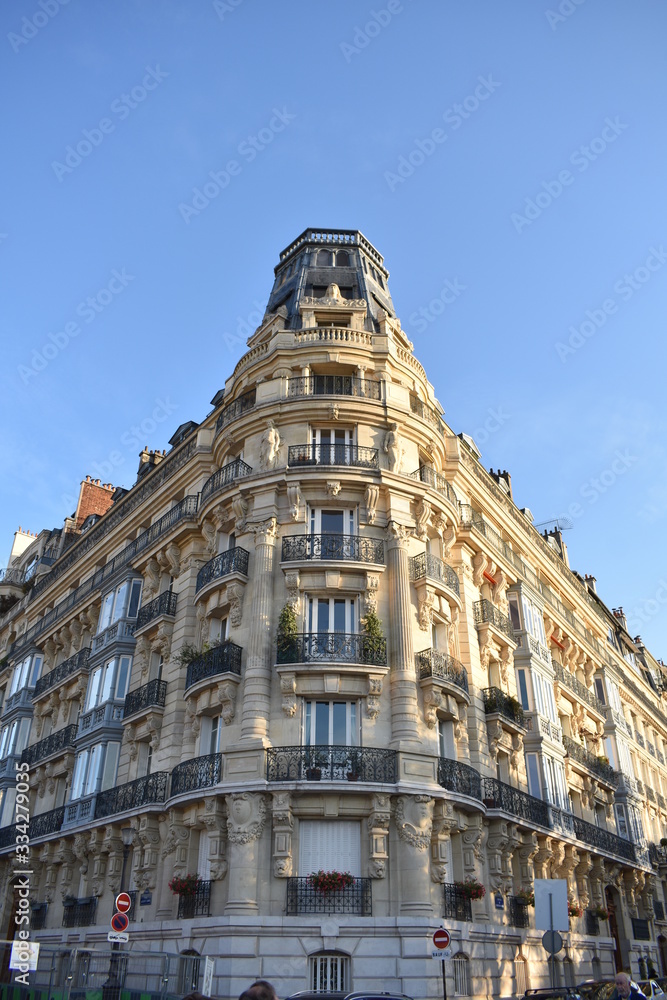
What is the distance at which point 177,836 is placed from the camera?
66.5 ft

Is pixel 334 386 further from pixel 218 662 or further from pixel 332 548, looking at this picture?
pixel 218 662

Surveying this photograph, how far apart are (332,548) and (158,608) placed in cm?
742

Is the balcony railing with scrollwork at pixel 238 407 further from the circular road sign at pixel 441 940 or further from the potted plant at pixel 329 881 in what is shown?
the circular road sign at pixel 441 940

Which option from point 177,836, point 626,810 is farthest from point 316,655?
point 626,810

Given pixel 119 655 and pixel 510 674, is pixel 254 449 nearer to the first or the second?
pixel 119 655

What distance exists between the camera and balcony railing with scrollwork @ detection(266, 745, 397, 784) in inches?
733

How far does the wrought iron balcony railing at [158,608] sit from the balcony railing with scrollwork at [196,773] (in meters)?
5.87

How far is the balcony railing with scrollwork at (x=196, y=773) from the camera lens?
64.4 feet

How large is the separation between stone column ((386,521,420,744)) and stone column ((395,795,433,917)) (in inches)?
58.8

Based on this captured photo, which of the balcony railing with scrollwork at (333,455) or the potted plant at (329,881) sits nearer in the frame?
the potted plant at (329,881)

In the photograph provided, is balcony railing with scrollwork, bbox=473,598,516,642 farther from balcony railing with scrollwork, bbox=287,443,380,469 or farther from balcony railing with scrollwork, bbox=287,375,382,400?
balcony railing with scrollwork, bbox=287,375,382,400

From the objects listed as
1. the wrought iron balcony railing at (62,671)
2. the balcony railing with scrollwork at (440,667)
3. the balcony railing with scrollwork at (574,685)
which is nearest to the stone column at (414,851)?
the balcony railing with scrollwork at (440,667)

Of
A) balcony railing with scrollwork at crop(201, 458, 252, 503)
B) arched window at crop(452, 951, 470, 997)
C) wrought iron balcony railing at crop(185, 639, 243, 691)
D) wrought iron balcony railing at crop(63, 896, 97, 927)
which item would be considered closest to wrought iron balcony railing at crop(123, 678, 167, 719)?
wrought iron balcony railing at crop(185, 639, 243, 691)

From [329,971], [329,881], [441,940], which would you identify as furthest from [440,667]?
[329,971]
